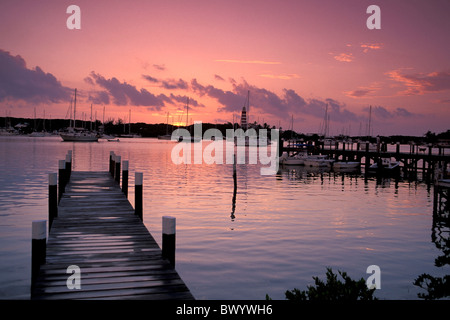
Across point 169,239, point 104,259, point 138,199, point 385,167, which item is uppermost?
point 138,199

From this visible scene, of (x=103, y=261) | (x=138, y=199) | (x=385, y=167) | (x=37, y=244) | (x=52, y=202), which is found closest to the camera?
(x=37, y=244)

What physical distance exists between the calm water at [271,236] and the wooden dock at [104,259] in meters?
1.65

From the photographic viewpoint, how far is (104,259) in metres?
9.98

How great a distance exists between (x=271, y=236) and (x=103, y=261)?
392 inches

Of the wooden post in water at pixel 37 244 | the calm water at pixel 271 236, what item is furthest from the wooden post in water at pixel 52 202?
the wooden post in water at pixel 37 244

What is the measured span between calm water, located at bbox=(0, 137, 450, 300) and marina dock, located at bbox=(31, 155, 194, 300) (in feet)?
5.47

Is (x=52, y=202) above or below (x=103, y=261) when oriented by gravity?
above

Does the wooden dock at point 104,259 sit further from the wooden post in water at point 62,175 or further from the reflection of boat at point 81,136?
the reflection of boat at point 81,136

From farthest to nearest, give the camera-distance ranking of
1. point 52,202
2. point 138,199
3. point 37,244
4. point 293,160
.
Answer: point 293,160 < point 138,199 < point 52,202 < point 37,244

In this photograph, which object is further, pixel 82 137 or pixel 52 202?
pixel 82 137

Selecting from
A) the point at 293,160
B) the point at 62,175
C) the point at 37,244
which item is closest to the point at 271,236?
the point at 62,175

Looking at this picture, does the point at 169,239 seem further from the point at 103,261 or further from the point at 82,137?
the point at 82,137
